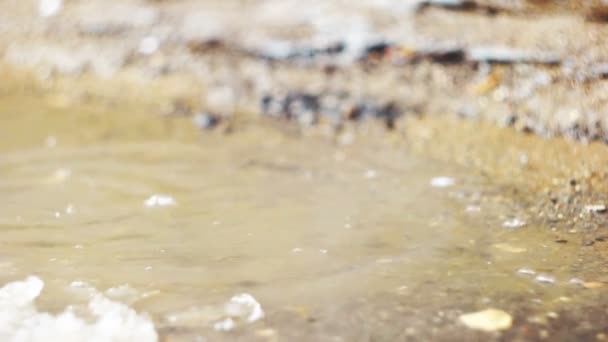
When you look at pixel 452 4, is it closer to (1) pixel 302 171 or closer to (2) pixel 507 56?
(2) pixel 507 56

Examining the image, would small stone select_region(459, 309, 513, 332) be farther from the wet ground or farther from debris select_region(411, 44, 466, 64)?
debris select_region(411, 44, 466, 64)

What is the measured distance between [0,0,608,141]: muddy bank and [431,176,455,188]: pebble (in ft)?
2.11

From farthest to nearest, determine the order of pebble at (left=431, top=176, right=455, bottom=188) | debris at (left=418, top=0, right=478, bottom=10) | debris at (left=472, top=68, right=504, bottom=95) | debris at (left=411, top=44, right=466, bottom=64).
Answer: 1. debris at (left=418, top=0, right=478, bottom=10)
2. debris at (left=411, top=44, right=466, bottom=64)
3. debris at (left=472, top=68, right=504, bottom=95)
4. pebble at (left=431, top=176, right=455, bottom=188)

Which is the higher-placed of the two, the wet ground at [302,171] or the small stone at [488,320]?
the wet ground at [302,171]

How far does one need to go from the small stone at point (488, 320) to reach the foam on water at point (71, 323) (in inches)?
31.4

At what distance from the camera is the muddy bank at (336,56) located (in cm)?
305

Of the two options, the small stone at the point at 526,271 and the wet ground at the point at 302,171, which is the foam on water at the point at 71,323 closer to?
the wet ground at the point at 302,171

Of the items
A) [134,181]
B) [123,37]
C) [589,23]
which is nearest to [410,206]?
[134,181]

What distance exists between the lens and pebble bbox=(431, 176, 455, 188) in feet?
8.46

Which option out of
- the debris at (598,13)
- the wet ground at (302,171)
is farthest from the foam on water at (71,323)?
the debris at (598,13)

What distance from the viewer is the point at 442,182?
8.58ft

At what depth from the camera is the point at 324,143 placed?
324 cm

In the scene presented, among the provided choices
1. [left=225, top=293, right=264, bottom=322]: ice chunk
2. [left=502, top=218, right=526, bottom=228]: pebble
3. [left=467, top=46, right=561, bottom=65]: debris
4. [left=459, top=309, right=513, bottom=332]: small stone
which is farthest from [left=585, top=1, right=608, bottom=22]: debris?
[left=225, top=293, right=264, bottom=322]: ice chunk

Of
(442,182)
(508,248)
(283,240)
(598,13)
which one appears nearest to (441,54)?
(598,13)
